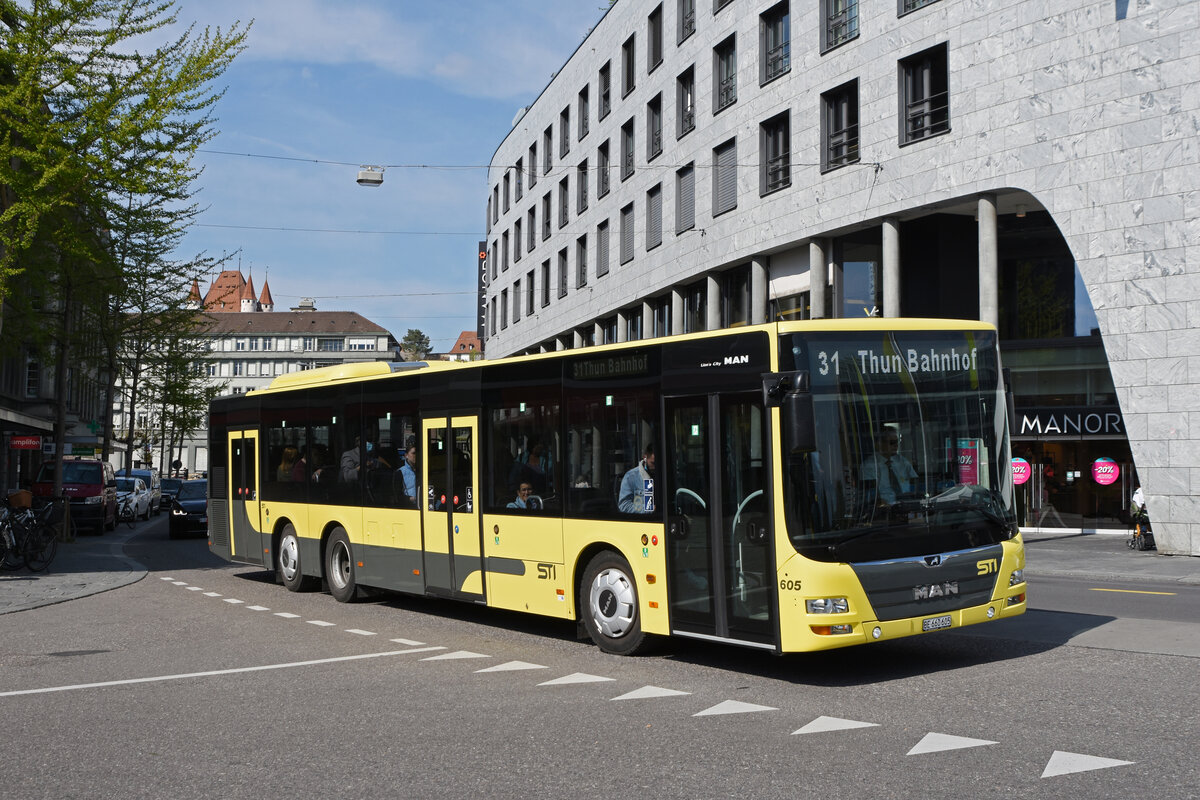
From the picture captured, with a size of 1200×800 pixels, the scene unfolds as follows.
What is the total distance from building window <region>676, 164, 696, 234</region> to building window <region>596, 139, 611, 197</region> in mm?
7567

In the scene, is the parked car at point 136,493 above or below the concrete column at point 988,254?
below

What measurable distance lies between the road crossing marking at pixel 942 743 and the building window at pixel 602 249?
120ft

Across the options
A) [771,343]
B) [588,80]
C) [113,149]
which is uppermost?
[588,80]

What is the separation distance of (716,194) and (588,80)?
1415cm

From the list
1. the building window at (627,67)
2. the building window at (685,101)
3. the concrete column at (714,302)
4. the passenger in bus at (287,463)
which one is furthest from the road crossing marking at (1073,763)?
the building window at (627,67)

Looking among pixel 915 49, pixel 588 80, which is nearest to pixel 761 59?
pixel 915 49

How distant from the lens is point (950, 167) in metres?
24.5

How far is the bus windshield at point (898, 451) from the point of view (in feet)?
27.3

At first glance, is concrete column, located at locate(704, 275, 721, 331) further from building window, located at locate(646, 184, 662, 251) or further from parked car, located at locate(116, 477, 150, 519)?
parked car, located at locate(116, 477, 150, 519)

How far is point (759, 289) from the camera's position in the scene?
30.5 metres

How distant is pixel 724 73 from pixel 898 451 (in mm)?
26330

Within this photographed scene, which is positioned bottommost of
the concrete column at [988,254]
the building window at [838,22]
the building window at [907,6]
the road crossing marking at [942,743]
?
the road crossing marking at [942,743]

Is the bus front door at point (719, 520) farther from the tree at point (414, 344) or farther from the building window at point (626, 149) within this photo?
the tree at point (414, 344)

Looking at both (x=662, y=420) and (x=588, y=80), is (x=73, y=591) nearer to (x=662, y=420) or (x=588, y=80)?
(x=662, y=420)
